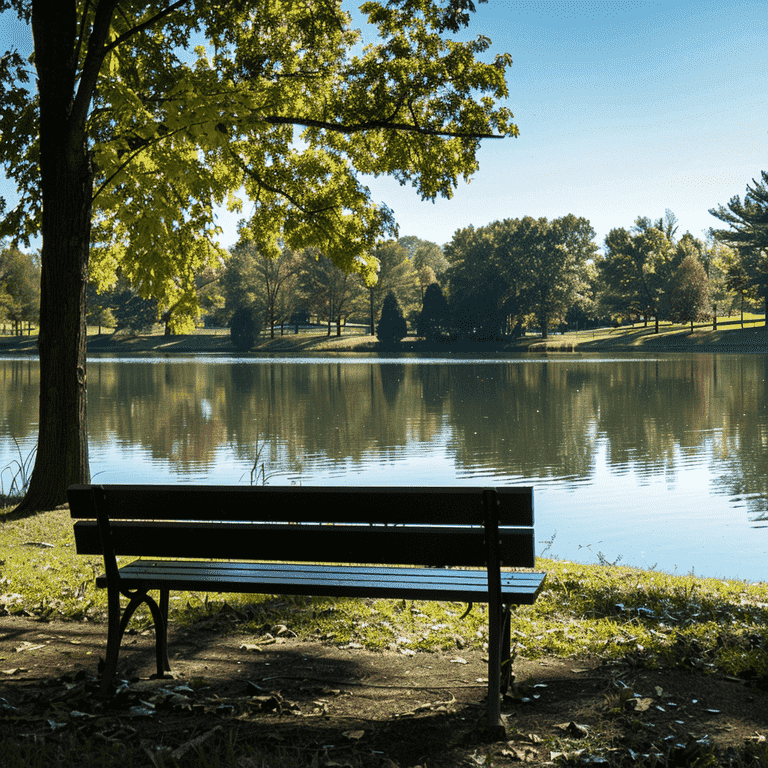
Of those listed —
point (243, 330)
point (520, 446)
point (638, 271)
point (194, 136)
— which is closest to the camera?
point (194, 136)

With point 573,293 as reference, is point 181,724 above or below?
below

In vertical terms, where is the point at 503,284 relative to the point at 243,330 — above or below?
above

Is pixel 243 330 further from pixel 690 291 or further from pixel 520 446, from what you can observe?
pixel 520 446

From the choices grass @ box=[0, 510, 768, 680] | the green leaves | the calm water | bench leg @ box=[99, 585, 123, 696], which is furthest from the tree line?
bench leg @ box=[99, 585, 123, 696]

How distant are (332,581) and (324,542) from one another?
221 mm

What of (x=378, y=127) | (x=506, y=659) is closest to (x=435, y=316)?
(x=378, y=127)

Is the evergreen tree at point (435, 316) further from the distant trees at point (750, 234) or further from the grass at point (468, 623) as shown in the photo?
the grass at point (468, 623)

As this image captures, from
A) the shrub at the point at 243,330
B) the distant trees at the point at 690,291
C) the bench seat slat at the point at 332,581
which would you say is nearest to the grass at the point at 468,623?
the bench seat slat at the point at 332,581

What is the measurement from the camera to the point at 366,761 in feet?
9.89

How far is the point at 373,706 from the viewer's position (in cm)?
359

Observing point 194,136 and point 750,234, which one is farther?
point 750,234

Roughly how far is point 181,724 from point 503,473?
11.0 metres

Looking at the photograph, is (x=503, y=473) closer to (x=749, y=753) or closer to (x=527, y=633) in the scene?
(x=527, y=633)

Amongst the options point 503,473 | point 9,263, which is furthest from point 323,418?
point 9,263
